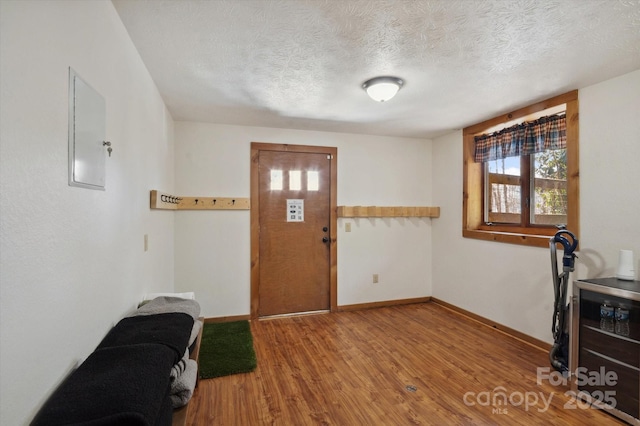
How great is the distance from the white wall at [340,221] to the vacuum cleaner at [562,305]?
200cm

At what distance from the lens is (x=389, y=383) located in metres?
2.34

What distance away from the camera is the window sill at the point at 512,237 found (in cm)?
290

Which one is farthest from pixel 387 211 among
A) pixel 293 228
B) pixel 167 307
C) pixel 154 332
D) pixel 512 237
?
pixel 154 332

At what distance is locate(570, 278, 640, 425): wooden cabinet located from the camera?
1.89 meters

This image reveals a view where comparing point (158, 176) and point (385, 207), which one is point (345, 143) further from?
point (158, 176)

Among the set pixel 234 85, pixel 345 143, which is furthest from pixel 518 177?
pixel 234 85

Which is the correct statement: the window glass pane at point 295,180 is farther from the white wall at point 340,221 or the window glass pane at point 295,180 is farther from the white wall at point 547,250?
the white wall at point 547,250

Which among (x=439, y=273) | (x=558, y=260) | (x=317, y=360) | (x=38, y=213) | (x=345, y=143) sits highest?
(x=345, y=143)

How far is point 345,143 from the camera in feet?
13.5

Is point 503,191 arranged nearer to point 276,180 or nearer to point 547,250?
point 547,250

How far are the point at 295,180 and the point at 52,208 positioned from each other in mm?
2984

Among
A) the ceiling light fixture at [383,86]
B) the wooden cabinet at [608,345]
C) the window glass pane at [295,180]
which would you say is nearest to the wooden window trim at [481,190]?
the wooden cabinet at [608,345]

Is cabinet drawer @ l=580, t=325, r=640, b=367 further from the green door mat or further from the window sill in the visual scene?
the green door mat

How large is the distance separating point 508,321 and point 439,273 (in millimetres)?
1159
